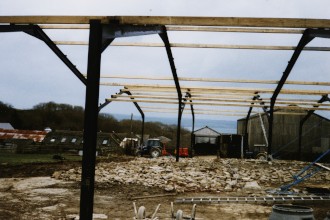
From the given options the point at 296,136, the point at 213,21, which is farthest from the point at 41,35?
the point at 296,136

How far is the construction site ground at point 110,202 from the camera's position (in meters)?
6.77

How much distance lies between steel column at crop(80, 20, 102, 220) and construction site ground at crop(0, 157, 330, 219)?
177cm

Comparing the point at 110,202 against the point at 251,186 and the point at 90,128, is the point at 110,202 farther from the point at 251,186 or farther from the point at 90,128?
the point at 251,186

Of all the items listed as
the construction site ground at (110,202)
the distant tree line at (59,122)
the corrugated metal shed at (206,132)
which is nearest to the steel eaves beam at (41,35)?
the construction site ground at (110,202)

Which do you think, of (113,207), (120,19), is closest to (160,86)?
(113,207)

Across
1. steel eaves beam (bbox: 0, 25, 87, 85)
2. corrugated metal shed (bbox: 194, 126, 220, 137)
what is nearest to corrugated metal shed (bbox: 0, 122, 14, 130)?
corrugated metal shed (bbox: 194, 126, 220, 137)

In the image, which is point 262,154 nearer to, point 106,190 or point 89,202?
point 106,190

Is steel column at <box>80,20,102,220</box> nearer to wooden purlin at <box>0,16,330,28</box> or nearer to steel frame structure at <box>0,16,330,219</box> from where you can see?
steel frame structure at <box>0,16,330,219</box>

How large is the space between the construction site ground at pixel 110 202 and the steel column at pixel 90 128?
1769 millimetres

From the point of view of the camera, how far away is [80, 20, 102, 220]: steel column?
15.9 ft

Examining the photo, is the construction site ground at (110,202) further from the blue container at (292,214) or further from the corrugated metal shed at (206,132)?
the corrugated metal shed at (206,132)

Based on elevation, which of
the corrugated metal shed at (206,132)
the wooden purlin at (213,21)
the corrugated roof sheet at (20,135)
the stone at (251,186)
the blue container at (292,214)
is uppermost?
the wooden purlin at (213,21)

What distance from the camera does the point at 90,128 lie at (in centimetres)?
498

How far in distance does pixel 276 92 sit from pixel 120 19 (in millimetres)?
10489
